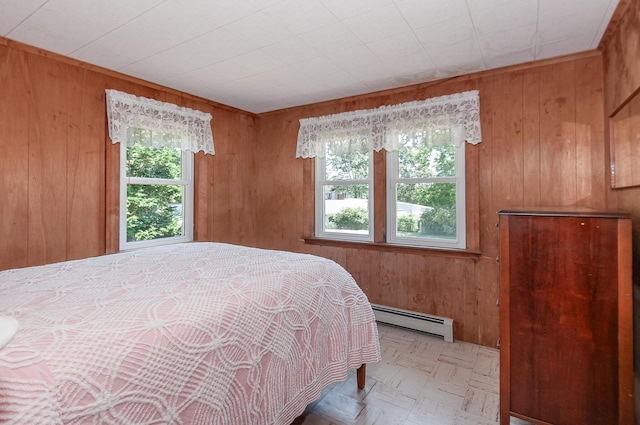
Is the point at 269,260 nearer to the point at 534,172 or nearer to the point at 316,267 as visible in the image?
the point at 316,267

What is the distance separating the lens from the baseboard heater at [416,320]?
8.97 feet

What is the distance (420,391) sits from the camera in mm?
2021

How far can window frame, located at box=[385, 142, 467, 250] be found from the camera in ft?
9.19

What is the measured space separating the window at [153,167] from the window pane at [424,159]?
79.4 inches

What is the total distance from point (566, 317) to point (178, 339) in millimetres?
1684

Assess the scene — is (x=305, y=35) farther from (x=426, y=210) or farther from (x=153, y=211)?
(x=153, y=211)

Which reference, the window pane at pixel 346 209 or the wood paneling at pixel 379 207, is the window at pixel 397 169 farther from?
the wood paneling at pixel 379 207

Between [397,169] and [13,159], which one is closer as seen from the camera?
[13,159]

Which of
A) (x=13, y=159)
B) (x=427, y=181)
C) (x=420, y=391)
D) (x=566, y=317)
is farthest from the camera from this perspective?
(x=427, y=181)

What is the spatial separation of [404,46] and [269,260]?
1726 millimetres

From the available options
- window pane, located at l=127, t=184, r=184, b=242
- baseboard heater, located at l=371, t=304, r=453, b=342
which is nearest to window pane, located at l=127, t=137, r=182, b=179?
window pane, located at l=127, t=184, r=184, b=242

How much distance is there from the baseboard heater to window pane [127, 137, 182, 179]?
7.99ft

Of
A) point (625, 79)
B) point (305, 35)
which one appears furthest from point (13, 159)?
point (625, 79)

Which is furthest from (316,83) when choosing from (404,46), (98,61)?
(98,61)
